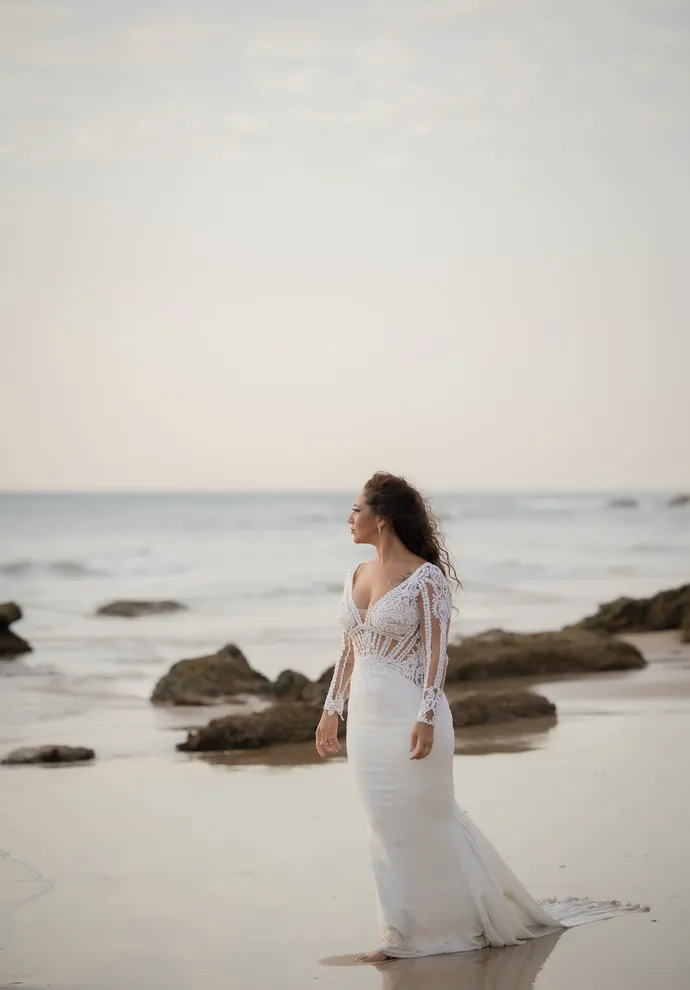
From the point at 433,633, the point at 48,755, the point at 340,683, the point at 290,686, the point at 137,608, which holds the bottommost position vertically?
the point at 137,608

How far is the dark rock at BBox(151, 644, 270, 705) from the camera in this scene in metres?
10.4

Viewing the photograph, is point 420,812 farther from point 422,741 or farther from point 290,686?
point 290,686

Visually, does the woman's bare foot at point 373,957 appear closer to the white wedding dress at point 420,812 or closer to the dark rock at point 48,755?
the white wedding dress at point 420,812

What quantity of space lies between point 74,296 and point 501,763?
17.1 m

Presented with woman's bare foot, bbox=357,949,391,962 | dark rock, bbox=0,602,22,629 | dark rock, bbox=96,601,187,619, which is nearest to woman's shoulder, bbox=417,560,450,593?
woman's bare foot, bbox=357,949,391,962

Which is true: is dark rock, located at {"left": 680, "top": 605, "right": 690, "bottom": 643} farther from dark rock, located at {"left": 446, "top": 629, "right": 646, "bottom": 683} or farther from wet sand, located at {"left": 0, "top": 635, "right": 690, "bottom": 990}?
wet sand, located at {"left": 0, "top": 635, "right": 690, "bottom": 990}

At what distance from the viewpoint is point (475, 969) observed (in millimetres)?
4117

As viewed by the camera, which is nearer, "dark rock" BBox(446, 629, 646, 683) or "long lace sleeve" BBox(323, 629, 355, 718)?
"long lace sleeve" BBox(323, 629, 355, 718)

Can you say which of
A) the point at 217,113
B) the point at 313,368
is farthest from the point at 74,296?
the point at 217,113

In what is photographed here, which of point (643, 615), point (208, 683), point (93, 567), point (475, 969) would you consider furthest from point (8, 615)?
point (93, 567)

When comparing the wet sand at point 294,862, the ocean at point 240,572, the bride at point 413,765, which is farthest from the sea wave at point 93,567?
the bride at point 413,765

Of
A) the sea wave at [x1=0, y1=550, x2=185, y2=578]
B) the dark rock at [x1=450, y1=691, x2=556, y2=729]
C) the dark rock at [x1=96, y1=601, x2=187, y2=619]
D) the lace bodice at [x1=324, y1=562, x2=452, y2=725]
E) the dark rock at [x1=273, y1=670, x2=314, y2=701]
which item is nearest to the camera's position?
the lace bodice at [x1=324, y1=562, x2=452, y2=725]

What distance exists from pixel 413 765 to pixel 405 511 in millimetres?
924

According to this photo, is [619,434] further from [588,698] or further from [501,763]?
[501,763]
